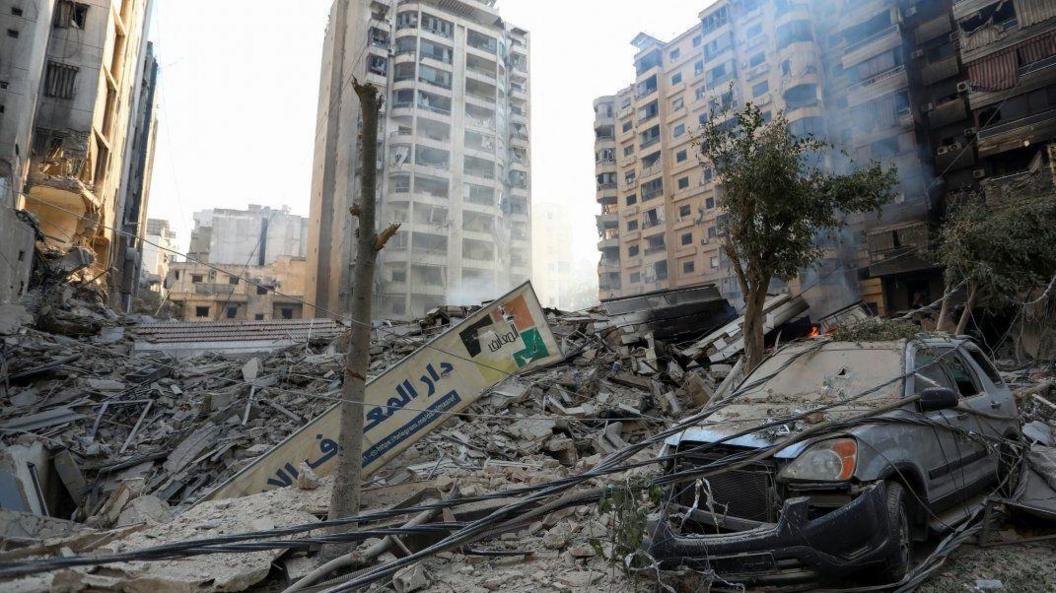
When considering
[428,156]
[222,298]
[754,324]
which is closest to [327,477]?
[754,324]

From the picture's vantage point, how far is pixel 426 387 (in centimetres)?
714

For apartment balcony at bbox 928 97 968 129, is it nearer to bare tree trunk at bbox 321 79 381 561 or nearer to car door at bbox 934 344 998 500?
car door at bbox 934 344 998 500

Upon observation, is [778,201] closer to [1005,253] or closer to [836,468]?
[836,468]

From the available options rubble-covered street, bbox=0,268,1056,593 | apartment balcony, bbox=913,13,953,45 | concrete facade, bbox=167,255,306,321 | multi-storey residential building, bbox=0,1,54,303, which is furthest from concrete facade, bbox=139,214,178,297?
apartment balcony, bbox=913,13,953,45

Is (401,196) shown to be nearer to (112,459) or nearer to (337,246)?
(337,246)

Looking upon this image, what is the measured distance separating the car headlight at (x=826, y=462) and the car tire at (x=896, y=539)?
0.42 metres

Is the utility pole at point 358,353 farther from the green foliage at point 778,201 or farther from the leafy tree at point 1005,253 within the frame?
the leafy tree at point 1005,253

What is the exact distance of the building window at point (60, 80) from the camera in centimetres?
2638

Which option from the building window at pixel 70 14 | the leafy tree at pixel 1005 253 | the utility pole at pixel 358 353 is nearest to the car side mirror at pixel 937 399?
the utility pole at pixel 358 353

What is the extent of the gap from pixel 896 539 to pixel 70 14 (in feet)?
127

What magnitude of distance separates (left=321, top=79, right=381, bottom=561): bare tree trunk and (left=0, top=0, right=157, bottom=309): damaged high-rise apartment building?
1732 centimetres

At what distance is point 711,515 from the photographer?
3969mm

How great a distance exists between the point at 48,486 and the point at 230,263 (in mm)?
63353

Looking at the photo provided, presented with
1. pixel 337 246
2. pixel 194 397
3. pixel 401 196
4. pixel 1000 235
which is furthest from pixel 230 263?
pixel 1000 235
